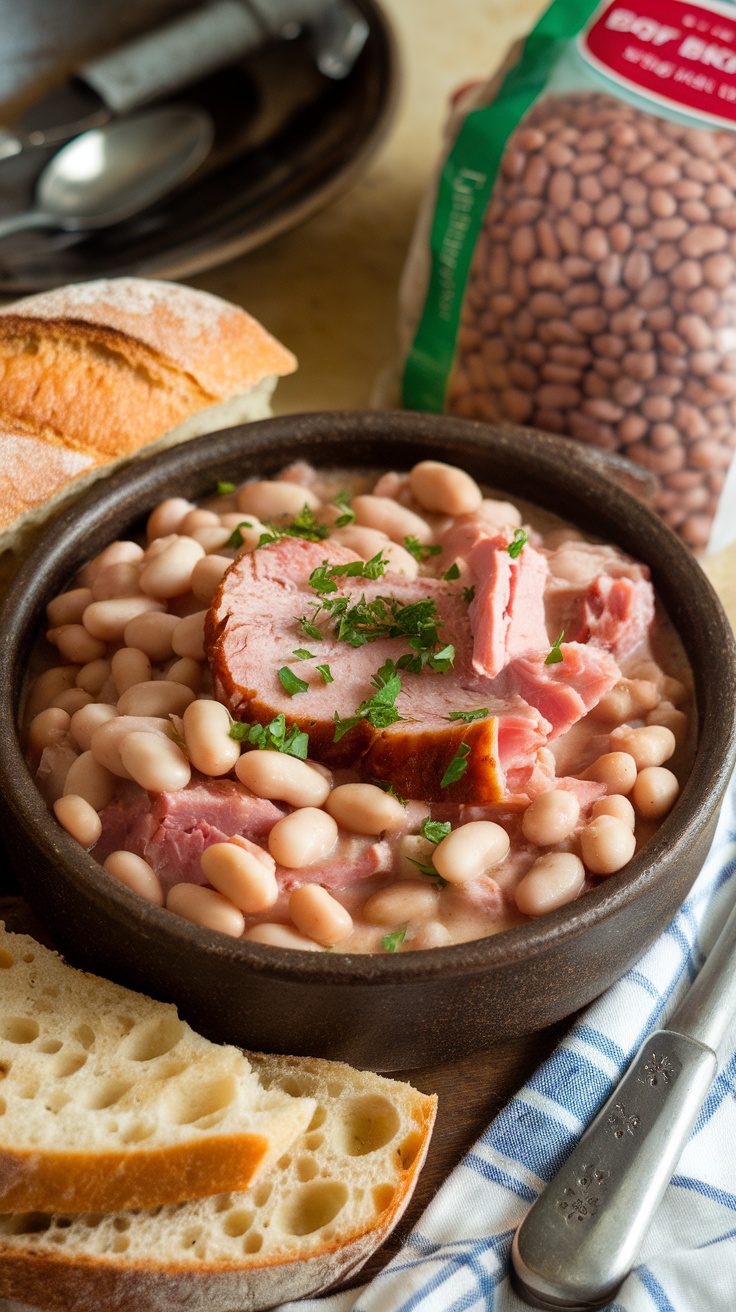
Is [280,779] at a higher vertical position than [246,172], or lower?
lower

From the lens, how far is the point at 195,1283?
1726 millimetres

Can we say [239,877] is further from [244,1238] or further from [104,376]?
[104,376]

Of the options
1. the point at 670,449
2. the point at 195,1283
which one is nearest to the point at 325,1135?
the point at 195,1283

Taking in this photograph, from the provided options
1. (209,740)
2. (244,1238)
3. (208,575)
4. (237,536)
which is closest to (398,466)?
(237,536)

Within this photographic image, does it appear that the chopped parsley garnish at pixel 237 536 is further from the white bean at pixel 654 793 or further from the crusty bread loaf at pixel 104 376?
the white bean at pixel 654 793

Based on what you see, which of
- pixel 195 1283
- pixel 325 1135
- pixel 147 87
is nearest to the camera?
pixel 195 1283

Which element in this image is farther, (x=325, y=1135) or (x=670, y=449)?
(x=670, y=449)

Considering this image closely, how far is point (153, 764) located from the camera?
194cm

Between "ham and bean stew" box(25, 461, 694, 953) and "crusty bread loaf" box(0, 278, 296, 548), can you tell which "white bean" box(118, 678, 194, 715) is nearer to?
"ham and bean stew" box(25, 461, 694, 953)

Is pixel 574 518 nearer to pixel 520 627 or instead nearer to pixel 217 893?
pixel 520 627

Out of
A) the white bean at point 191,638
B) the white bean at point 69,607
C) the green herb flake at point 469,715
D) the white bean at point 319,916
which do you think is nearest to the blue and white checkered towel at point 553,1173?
the white bean at point 319,916

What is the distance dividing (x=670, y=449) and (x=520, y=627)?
91 cm

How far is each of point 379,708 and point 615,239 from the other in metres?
1.28

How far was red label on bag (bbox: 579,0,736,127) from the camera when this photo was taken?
9.13 feet
